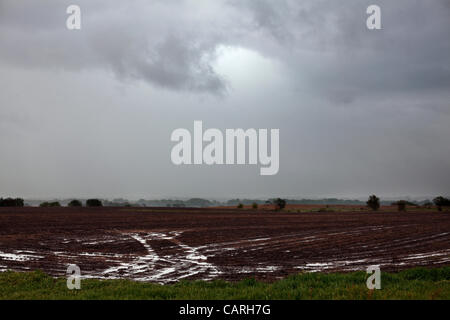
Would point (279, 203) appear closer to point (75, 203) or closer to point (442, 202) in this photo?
point (442, 202)

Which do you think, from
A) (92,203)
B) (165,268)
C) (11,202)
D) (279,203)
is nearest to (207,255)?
(165,268)

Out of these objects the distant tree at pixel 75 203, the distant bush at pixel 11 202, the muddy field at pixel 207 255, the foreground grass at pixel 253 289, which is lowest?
the distant tree at pixel 75 203

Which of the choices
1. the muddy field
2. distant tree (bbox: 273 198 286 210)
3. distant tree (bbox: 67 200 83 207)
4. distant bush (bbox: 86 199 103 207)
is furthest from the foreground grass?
distant tree (bbox: 67 200 83 207)

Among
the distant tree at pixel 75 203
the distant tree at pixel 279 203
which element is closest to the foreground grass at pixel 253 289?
the distant tree at pixel 279 203

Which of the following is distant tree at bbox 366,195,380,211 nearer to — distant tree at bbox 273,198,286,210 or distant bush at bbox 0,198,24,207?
distant tree at bbox 273,198,286,210

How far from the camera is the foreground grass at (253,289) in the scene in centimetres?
883

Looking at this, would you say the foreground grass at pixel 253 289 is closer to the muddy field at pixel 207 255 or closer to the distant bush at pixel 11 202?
the muddy field at pixel 207 255

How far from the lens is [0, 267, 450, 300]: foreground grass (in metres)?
8.83

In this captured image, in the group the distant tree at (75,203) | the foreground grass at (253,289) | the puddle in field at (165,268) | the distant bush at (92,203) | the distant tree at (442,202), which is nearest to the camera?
the foreground grass at (253,289)

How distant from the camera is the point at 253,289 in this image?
386 inches

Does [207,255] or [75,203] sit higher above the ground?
[207,255]

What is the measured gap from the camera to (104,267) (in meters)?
16.8
